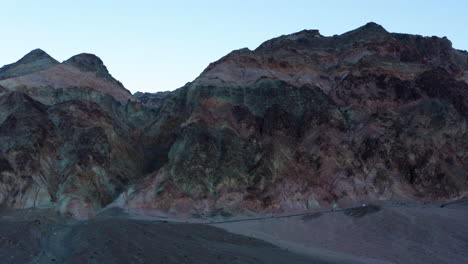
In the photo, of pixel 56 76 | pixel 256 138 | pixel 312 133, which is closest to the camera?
pixel 256 138

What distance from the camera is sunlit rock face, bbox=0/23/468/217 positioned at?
36.0m

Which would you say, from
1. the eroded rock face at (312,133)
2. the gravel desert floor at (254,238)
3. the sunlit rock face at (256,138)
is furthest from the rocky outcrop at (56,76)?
the gravel desert floor at (254,238)

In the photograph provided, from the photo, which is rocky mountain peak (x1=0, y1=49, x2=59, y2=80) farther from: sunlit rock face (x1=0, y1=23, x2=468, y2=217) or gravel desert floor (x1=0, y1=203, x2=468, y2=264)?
gravel desert floor (x1=0, y1=203, x2=468, y2=264)

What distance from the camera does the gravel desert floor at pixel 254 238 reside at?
20.7 meters

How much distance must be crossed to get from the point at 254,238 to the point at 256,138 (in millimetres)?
14781

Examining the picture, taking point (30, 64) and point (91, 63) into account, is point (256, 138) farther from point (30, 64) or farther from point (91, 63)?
point (91, 63)

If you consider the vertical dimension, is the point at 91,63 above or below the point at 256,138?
above

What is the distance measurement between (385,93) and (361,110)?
330 cm

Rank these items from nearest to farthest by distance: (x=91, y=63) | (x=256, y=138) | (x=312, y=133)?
(x=256, y=138)
(x=312, y=133)
(x=91, y=63)

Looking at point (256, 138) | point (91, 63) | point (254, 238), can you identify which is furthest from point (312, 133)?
point (91, 63)

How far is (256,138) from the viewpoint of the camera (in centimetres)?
4141

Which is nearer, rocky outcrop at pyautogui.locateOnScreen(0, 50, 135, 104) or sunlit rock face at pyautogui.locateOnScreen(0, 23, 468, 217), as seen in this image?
sunlit rock face at pyautogui.locateOnScreen(0, 23, 468, 217)

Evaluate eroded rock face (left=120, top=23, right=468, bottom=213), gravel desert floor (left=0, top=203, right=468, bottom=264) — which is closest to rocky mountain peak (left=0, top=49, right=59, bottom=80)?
eroded rock face (left=120, top=23, right=468, bottom=213)

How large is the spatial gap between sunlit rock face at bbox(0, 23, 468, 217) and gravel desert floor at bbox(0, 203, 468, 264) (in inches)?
130
